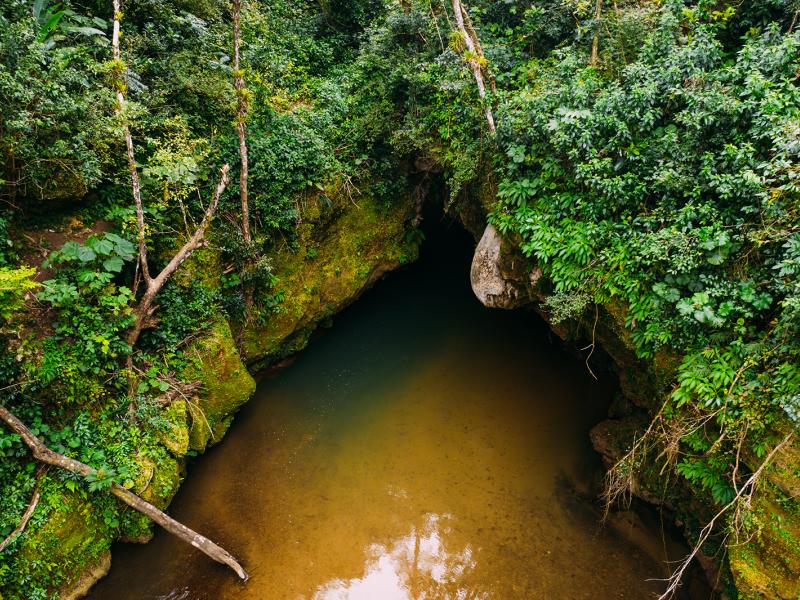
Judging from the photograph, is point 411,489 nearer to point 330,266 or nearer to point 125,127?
point 330,266

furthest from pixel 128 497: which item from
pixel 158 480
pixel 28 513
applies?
pixel 28 513

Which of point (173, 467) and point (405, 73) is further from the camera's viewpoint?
point (405, 73)

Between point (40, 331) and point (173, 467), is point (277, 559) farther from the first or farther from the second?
point (40, 331)

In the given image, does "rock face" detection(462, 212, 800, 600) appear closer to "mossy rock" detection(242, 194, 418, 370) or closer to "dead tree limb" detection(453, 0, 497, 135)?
"mossy rock" detection(242, 194, 418, 370)

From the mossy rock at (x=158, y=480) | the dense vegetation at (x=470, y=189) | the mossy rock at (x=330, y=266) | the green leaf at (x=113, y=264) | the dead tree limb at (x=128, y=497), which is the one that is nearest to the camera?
the dense vegetation at (x=470, y=189)

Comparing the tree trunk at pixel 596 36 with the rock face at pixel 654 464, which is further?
the tree trunk at pixel 596 36

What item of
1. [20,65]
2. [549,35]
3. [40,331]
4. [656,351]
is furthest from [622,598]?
[20,65]

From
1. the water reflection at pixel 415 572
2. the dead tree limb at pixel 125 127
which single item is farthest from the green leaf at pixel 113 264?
the water reflection at pixel 415 572

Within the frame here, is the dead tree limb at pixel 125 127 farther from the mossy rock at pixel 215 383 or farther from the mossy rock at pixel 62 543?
the mossy rock at pixel 62 543
